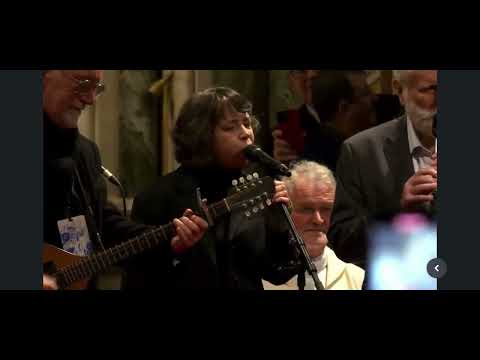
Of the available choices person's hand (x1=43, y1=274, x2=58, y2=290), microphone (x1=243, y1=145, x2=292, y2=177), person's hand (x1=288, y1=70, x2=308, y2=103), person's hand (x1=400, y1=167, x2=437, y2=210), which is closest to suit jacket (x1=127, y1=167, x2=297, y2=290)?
microphone (x1=243, y1=145, x2=292, y2=177)

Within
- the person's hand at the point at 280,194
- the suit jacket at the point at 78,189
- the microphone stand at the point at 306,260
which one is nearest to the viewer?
the microphone stand at the point at 306,260

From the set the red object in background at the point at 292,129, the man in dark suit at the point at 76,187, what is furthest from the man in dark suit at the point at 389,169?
the man in dark suit at the point at 76,187

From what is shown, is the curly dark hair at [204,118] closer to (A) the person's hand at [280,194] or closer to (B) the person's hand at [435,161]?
(A) the person's hand at [280,194]

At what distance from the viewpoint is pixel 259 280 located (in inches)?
92.5

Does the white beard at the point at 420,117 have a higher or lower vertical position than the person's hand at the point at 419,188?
higher

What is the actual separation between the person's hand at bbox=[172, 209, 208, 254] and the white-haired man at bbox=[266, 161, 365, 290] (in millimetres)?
310

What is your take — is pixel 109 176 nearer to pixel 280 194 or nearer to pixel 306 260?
pixel 280 194

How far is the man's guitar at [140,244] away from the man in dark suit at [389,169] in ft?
1.00

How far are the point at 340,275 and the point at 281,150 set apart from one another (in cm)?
46

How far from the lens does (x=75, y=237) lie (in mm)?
2328

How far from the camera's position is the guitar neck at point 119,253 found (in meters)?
2.28

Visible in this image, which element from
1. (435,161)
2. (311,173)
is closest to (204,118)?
(311,173)
